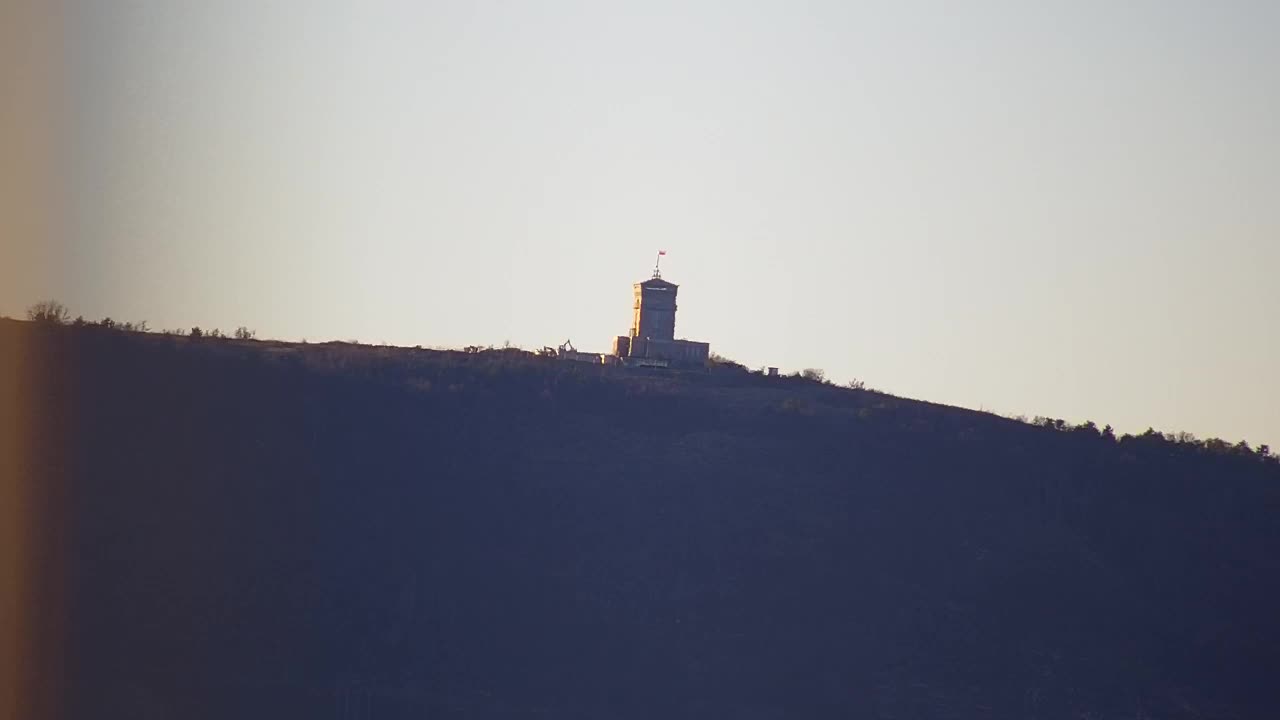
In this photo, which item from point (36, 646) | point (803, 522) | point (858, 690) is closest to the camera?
point (36, 646)

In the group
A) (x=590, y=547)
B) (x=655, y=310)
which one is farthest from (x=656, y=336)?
(x=590, y=547)

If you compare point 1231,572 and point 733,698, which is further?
point 1231,572

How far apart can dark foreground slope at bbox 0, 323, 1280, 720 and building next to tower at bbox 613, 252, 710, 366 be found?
239 cm

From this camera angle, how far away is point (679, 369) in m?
77.4

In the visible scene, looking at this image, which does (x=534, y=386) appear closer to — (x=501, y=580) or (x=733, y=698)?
(x=501, y=580)

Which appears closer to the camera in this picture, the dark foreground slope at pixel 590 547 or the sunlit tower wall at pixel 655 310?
the dark foreground slope at pixel 590 547

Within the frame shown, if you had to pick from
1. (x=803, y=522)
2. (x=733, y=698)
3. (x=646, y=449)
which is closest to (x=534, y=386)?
(x=646, y=449)

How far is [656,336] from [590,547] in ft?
51.6

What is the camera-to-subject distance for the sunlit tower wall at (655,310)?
7500cm

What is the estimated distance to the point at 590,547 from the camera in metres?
63.2

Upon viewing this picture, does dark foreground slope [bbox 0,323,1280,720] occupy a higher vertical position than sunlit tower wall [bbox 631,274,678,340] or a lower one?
lower

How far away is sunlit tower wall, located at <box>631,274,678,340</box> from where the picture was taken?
75.0 metres

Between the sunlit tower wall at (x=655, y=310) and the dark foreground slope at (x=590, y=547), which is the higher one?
the sunlit tower wall at (x=655, y=310)

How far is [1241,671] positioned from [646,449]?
18966mm
